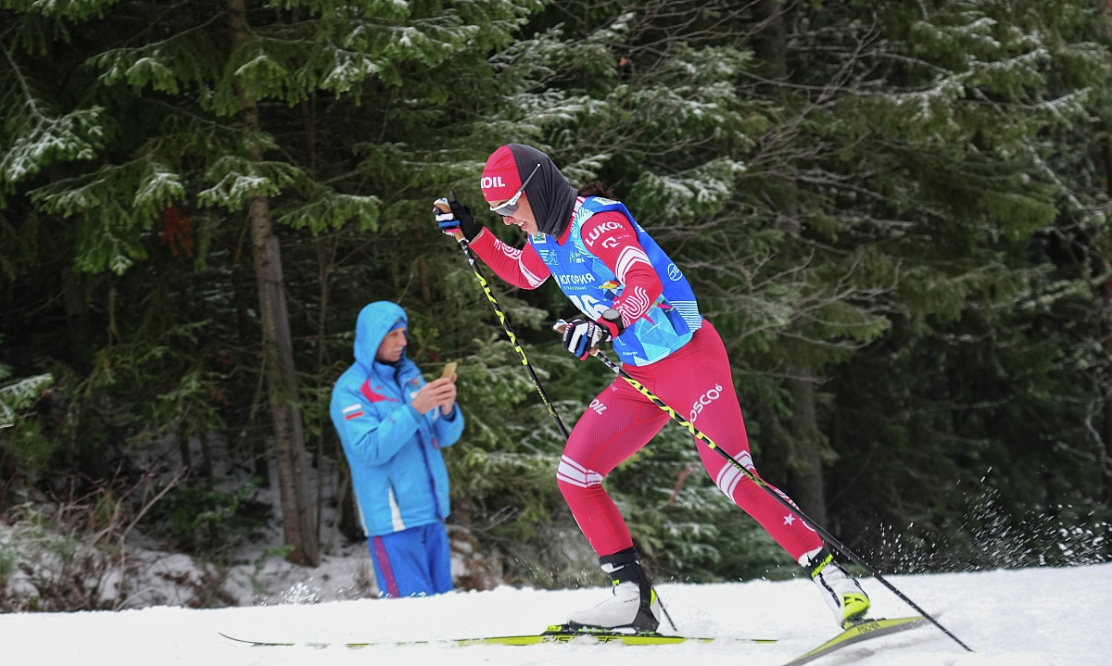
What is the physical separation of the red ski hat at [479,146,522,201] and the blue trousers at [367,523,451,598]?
2390mm

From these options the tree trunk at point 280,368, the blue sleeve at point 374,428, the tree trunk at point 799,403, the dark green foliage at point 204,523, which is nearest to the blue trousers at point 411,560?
the blue sleeve at point 374,428

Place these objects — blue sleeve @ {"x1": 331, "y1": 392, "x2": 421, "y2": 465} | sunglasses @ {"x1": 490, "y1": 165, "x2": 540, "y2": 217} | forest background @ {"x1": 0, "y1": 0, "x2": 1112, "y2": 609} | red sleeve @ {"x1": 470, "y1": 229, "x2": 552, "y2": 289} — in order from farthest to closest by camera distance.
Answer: forest background @ {"x1": 0, "y1": 0, "x2": 1112, "y2": 609}, blue sleeve @ {"x1": 331, "y1": 392, "x2": 421, "y2": 465}, red sleeve @ {"x1": 470, "y1": 229, "x2": 552, "y2": 289}, sunglasses @ {"x1": 490, "y1": 165, "x2": 540, "y2": 217}

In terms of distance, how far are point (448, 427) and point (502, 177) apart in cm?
218

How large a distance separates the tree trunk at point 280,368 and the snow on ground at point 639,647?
112 inches

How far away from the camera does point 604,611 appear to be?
12.3 feet

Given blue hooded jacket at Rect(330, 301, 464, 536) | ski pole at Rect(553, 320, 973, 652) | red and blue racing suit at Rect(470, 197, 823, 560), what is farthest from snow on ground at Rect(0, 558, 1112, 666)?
blue hooded jacket at Rect(330, 301, 464, 536)

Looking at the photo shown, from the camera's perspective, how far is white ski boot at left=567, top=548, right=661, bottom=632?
3.75 m

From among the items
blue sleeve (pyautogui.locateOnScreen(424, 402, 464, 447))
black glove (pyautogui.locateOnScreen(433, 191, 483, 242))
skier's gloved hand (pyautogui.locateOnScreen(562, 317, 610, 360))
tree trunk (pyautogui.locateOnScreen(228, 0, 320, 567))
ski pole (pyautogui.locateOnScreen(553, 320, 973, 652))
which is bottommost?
tree trunk (pyautogui.locateOnScreen(228, 0, 320, 567))

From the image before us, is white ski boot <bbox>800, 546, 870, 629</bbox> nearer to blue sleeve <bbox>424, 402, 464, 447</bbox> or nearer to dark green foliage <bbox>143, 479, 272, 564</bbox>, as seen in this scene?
blue sleeve <bbox>424, 402, 464, 447</bbox>

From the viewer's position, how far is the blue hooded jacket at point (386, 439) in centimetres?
520

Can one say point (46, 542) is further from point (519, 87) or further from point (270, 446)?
point (519, 87)

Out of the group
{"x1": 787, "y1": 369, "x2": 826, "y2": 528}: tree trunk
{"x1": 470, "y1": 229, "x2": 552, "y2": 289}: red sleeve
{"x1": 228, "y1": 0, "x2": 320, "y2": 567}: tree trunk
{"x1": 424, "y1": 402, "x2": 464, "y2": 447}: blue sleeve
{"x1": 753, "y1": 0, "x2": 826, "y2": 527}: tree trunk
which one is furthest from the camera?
{"x1": 787, "y1": 369, "x2": 826, "y2": 528}: tree trunk

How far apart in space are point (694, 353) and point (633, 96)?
5.22 metres

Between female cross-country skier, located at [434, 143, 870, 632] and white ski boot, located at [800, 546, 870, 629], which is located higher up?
female cross-country skier, located at [434, 143, 870, 632]
